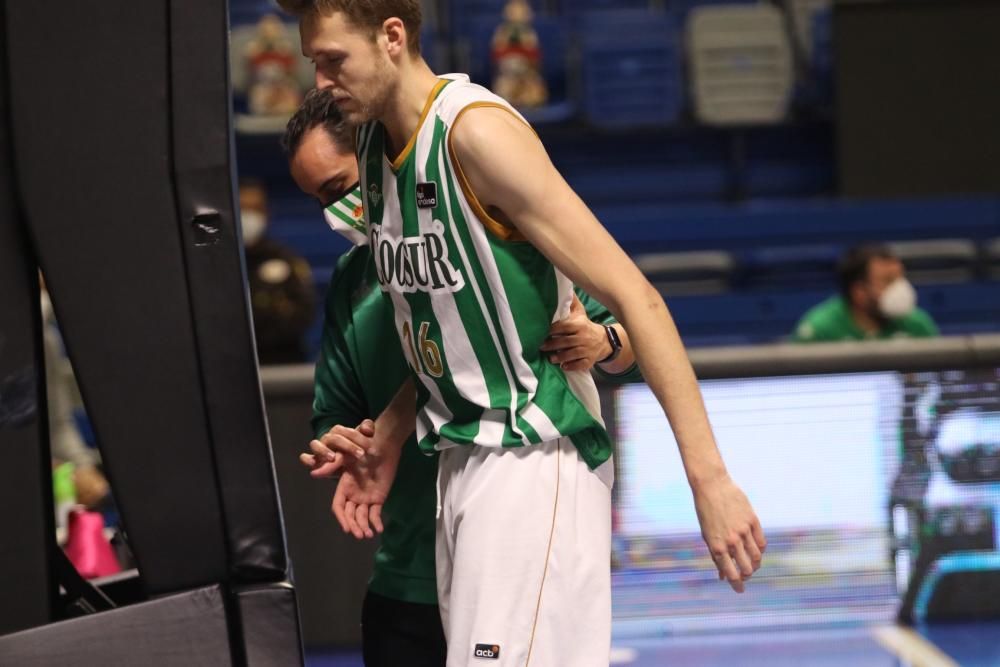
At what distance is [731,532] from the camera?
5.69 feet

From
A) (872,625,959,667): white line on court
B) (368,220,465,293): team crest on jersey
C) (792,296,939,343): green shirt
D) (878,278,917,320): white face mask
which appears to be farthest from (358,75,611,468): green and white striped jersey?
(878,278,917,320): white face mask

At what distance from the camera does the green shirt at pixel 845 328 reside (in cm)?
648

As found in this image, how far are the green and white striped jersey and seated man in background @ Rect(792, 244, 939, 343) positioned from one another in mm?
4639

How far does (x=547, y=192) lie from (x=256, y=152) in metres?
7.95

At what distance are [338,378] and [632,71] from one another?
7.46m

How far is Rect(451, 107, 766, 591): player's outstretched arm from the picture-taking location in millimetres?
1798

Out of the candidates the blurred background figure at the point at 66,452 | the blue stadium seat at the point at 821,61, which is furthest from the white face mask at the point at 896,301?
the blurred background figure at the point at 66,452

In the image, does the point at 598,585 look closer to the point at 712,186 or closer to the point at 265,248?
the point at 265,248

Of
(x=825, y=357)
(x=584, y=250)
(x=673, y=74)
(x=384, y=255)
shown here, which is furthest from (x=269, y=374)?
(x=673, y=74)

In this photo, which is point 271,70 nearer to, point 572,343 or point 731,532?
point 572,343

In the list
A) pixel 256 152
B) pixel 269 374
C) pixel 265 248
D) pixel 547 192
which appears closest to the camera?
pixel 547 192

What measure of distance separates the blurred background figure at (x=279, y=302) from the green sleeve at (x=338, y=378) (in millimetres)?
2900

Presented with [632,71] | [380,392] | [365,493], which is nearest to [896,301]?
[632,71]

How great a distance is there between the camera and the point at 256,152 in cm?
948
